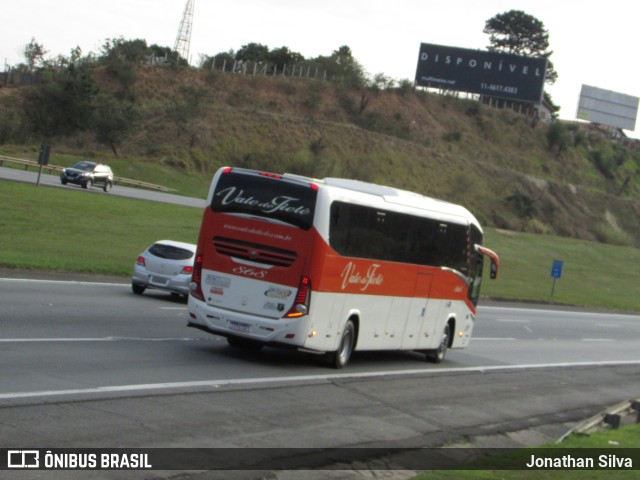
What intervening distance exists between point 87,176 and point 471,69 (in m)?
65.4

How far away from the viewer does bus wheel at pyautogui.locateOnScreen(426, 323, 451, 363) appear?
21.9 metres

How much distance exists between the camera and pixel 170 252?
1052 inches

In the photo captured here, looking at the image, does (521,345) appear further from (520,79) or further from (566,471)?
(520,79)

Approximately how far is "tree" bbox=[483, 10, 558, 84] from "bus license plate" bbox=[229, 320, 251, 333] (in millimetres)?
130838

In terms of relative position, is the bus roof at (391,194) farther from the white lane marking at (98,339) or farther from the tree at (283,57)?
the tree at (283,57)

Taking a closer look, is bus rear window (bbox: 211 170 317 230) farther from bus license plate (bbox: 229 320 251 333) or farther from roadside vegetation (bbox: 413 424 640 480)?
roadside vegetation (bbox: 413 424 640 480)

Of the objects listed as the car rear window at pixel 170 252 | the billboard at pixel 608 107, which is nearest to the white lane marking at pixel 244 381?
the car rear window at pixel 170 252

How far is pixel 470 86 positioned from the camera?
11244 centimetres

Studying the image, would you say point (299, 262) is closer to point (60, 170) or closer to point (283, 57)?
point (60, 170)

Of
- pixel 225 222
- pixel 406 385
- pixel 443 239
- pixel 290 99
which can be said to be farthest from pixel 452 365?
pixel 290 99

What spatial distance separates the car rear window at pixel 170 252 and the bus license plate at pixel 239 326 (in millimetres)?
Answer: 9830

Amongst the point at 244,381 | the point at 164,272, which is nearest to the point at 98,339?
the point at 244,381

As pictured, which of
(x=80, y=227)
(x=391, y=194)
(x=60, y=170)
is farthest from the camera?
(x=60, y=170)

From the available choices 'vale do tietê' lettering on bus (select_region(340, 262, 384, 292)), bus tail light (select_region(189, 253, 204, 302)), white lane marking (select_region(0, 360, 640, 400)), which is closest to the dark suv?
white lane marking (select_region(0, 360, 640, 400))
